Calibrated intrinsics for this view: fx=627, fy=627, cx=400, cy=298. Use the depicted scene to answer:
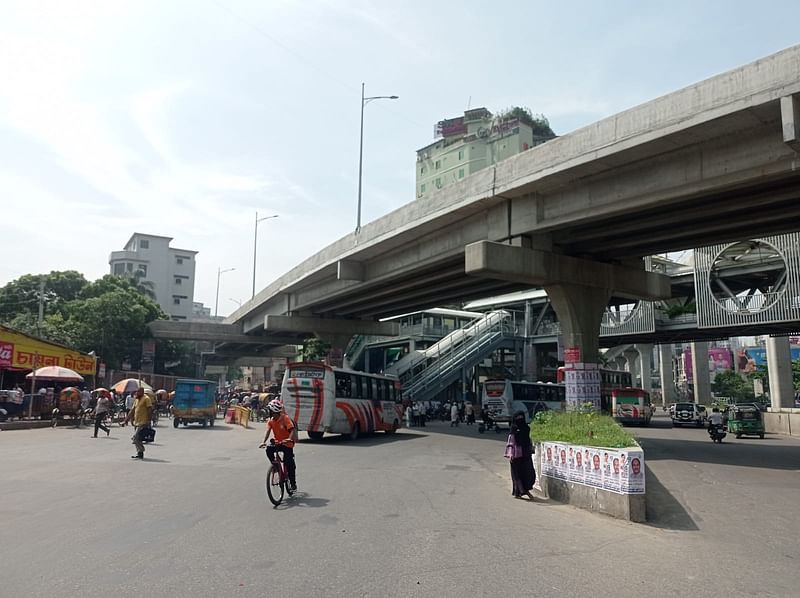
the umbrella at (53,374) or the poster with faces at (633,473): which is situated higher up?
the umbrella at (53,374)

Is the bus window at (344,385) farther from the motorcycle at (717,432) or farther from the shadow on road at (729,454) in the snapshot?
the motorcycle at (717,432)

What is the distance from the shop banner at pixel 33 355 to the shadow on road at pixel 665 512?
88.1ft

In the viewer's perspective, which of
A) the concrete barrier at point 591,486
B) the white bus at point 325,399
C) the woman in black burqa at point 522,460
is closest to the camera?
the concrete barrier at point 591,486

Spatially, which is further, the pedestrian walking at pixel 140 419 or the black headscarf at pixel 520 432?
the pedestrian walking at pixel 140 419

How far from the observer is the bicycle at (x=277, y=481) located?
968 cm

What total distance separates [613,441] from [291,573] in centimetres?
624

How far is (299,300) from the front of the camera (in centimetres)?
3844

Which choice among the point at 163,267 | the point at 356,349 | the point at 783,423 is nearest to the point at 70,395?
the point at 356,349

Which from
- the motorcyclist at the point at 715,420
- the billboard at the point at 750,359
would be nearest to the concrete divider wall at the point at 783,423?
the motorcyclist at the point at 715,420

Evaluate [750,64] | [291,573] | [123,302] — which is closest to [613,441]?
[291,573]

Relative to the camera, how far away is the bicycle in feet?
31.8

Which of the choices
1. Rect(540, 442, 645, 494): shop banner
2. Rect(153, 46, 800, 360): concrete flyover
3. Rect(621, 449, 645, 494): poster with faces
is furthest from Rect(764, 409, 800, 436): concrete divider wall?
Rect(621, 449, 645, 494): poster with faces

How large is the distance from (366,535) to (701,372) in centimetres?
5897

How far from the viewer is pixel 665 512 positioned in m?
10.1
